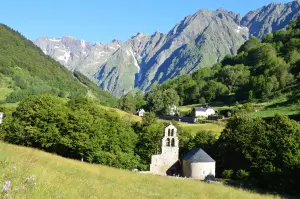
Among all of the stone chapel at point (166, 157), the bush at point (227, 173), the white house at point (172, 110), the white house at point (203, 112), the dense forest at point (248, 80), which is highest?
the dense forest at point (248, 80)

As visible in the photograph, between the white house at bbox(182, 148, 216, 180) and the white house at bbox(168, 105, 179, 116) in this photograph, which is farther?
the white house at bbox(168, 105, 179, 116)

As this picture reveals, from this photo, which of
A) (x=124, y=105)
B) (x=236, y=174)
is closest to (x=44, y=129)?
(x=236, y=174)

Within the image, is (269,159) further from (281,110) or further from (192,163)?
(281,110)

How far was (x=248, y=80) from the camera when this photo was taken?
499 feet

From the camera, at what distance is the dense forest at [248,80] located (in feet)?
436

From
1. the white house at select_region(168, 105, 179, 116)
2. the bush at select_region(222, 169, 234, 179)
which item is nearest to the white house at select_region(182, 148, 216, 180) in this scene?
the bush at select_region(222, 169, 234, 179)

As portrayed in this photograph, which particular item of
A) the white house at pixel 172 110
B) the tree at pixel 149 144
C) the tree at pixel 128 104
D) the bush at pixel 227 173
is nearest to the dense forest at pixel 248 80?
the white house at pixel 172 110

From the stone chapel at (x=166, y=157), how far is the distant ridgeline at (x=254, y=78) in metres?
83.2

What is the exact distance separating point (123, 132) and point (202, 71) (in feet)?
488

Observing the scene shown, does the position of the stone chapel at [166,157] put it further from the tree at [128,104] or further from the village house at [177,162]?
the tree at [128,104]

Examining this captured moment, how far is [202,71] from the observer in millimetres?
197000

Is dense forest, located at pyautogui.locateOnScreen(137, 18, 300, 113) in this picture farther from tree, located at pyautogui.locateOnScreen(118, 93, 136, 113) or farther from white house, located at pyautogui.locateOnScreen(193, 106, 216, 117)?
white house, located at pyautogui.locateOnScreen(193, 106, 216, 117)

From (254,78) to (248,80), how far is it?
9.13m

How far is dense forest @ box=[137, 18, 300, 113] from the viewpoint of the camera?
133000mm
